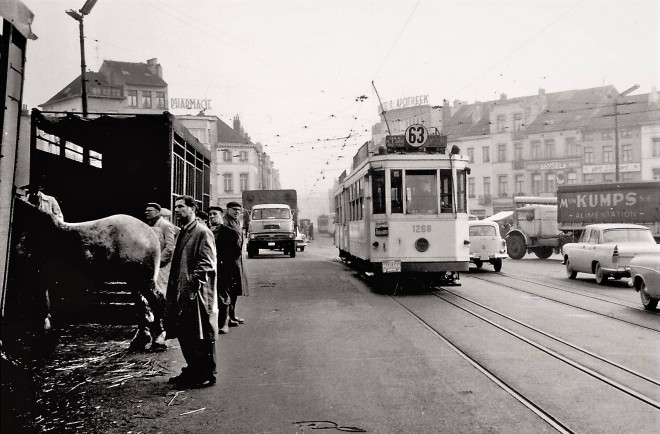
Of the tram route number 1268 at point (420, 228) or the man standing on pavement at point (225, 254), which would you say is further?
the tram route number 1268 at point (420, 228)

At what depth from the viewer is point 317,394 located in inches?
238

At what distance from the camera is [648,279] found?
11.6 meters

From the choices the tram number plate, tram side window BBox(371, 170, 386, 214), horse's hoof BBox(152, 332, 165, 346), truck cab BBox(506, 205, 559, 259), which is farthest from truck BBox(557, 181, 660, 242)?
horse's hoof BBox(152, 332, 165, 346)

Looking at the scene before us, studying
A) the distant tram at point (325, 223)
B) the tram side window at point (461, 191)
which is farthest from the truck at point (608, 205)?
the distant tram at point (325, 223)

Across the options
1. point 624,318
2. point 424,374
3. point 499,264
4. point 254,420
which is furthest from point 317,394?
point 499,264

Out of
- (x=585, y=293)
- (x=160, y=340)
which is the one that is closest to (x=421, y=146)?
(x=585, y=293)

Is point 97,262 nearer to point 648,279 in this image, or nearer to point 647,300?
point 648,279

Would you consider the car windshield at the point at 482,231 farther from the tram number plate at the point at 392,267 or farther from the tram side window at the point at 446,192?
the tram number plate at the point at 392,267

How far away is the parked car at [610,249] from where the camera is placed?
639 inches

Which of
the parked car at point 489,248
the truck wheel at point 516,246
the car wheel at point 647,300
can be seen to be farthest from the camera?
the truck wheel at point 516,246

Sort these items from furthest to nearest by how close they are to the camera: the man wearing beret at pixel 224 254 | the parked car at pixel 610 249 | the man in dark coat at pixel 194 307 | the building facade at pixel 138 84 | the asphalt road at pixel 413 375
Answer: the building facade at pixel 138 84
the parked car at pixel 610 249
the man wearing beret at pixel 224 254
the man in dark coat at pixel 194 307
the asphalt road at pixel 413 375

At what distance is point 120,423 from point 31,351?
3299 mm


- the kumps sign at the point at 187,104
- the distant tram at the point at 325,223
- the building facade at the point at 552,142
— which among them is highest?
the kumps sign at the point at 187,104

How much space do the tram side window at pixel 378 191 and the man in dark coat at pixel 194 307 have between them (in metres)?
8.72
